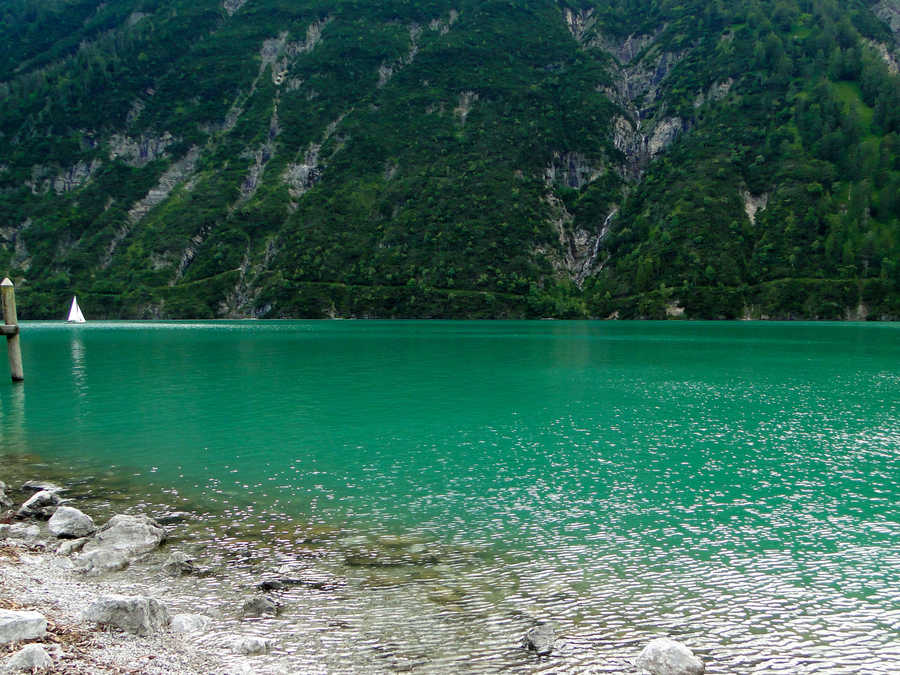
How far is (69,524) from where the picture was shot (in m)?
17.8

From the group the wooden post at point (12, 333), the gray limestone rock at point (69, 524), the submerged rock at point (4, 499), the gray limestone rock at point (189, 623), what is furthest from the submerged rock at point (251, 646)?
the wooden post at point (12, 333)

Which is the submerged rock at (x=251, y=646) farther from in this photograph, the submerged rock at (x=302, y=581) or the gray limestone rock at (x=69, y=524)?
the gray limestone rock at (x=69, y=524)

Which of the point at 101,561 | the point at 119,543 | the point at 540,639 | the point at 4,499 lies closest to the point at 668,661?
the point at 540,639

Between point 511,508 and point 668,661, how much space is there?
10127 millimetres

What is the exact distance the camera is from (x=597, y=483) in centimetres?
2397

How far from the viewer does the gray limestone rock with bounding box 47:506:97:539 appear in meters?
17.5

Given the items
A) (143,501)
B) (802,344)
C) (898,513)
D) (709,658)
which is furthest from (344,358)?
(802,344)

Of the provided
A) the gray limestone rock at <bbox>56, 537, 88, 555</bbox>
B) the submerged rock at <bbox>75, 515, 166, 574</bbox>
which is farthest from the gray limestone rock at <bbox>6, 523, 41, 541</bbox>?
the submerged rock at <bbox>75, 515, 166, 574</bbox>

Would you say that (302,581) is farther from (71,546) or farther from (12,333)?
(12,333)

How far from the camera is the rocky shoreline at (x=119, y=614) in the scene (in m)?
10.6

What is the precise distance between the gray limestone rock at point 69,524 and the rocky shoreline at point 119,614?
33mm

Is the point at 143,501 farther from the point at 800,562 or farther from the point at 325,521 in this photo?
the point at 800,562

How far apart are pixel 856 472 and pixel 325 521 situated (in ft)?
70.9

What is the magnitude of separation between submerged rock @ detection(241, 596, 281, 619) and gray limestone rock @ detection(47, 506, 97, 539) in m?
7.69
